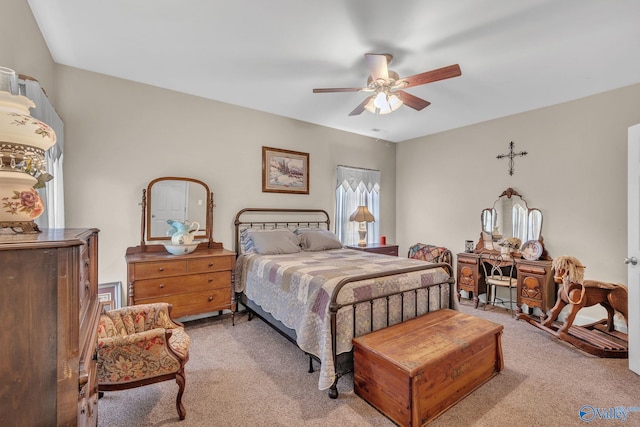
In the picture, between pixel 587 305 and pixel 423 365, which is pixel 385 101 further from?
pixel 587 305

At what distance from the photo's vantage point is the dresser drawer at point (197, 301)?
10.1ft

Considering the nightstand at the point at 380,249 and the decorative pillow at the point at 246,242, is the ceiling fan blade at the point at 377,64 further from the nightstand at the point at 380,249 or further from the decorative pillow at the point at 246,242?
the nightstand at the point at 380,249

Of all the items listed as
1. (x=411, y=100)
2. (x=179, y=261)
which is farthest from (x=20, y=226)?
(x=411, y=100)

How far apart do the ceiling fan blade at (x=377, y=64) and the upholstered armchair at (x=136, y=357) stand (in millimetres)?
2436

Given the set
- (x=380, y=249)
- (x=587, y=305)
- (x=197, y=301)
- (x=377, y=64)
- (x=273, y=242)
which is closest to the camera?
(x=377, y=64)

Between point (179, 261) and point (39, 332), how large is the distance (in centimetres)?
229

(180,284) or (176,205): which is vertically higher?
(176,205)

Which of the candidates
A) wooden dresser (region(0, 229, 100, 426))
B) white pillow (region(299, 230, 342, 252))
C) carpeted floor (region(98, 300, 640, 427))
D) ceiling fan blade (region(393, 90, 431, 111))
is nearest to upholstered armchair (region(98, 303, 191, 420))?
carpeted floor (region(98, 300, 640, 427))

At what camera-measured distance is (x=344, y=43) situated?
2.47 metres

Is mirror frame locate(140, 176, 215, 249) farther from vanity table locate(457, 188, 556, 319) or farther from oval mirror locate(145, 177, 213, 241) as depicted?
vanity table locate(457, 188, 556, 319)

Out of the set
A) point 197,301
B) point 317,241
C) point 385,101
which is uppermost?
point 385,101

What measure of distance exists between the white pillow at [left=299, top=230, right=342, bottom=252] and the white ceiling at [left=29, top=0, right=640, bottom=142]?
1.78 m

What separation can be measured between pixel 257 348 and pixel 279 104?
2.93 m

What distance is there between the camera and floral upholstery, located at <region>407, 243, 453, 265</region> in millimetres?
4852
